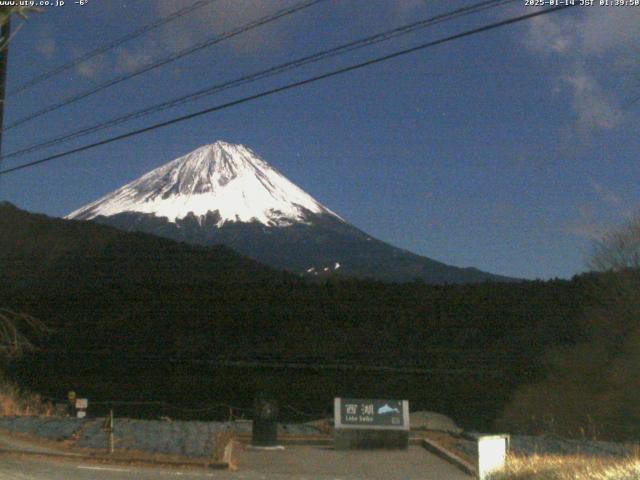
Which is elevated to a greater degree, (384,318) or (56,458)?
(384,318)

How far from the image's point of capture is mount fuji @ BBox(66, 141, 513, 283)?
321 ft

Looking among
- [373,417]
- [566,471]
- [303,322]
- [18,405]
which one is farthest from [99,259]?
[566,471]

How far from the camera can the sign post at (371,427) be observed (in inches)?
738

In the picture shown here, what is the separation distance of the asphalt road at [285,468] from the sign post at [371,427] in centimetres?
38

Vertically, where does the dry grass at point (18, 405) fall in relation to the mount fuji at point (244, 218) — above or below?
below

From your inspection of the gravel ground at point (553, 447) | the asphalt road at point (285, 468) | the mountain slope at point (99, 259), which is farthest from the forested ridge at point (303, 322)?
the asphalt road at point (285, 468)

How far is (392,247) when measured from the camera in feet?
358

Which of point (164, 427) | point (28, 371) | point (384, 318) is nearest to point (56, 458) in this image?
point (164, 427)

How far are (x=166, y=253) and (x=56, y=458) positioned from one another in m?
42.6

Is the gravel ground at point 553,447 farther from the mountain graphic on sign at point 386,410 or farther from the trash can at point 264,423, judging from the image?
the trash can at point 264,423

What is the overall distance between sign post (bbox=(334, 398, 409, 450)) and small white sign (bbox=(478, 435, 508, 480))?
358 inches

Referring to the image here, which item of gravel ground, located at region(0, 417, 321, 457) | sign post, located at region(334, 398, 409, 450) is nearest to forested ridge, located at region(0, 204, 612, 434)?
sign post, located at region(334, 398, 409, 450)

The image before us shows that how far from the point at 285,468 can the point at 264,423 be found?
2603 millimetres

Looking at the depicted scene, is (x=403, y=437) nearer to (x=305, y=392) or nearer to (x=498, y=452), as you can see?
(x=498, y=452)
